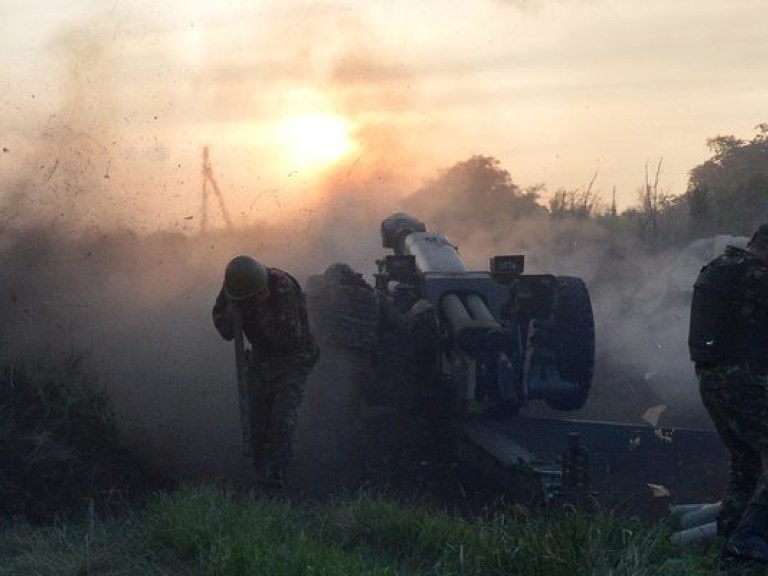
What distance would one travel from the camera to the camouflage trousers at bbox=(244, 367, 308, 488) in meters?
8.80

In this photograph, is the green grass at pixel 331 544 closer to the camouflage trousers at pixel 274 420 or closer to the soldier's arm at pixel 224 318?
the camouflage trousers at pixel 274 420

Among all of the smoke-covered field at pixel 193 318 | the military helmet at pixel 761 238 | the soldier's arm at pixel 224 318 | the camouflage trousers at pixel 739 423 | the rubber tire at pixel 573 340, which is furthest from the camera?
the rubber tire at pixel 573 340

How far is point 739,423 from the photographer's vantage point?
6.88 meters

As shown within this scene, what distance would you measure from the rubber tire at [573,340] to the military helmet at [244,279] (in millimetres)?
3660

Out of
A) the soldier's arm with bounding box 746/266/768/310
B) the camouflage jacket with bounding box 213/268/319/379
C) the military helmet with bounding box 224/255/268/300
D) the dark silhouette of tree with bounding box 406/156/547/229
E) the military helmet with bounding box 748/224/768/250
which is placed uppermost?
the dark silhouette of tree with bounding box 406/156/547/229

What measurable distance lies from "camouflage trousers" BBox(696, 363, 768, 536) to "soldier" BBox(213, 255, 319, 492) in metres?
2.90

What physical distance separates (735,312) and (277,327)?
317 cm

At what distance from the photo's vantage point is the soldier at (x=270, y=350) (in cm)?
872

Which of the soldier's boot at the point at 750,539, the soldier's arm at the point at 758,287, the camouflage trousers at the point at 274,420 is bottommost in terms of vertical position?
the soldier's boot at the point at 750,539

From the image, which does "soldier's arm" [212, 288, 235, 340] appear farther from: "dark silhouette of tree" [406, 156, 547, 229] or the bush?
"dark silhouette of tree" [406, 156, 547, 229]

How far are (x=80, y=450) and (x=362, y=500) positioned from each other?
2452 mm

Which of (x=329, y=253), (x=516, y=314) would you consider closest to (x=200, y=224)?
(x=329, y=253)

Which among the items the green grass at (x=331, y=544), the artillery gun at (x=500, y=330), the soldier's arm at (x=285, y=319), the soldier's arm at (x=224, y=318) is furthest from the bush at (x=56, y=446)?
the artillery gun at (x=500, y=330)

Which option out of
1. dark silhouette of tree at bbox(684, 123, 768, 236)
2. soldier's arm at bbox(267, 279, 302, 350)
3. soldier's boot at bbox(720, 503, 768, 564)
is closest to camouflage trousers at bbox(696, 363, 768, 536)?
soldier's boot at bbox(720, 503, 768, 564)
